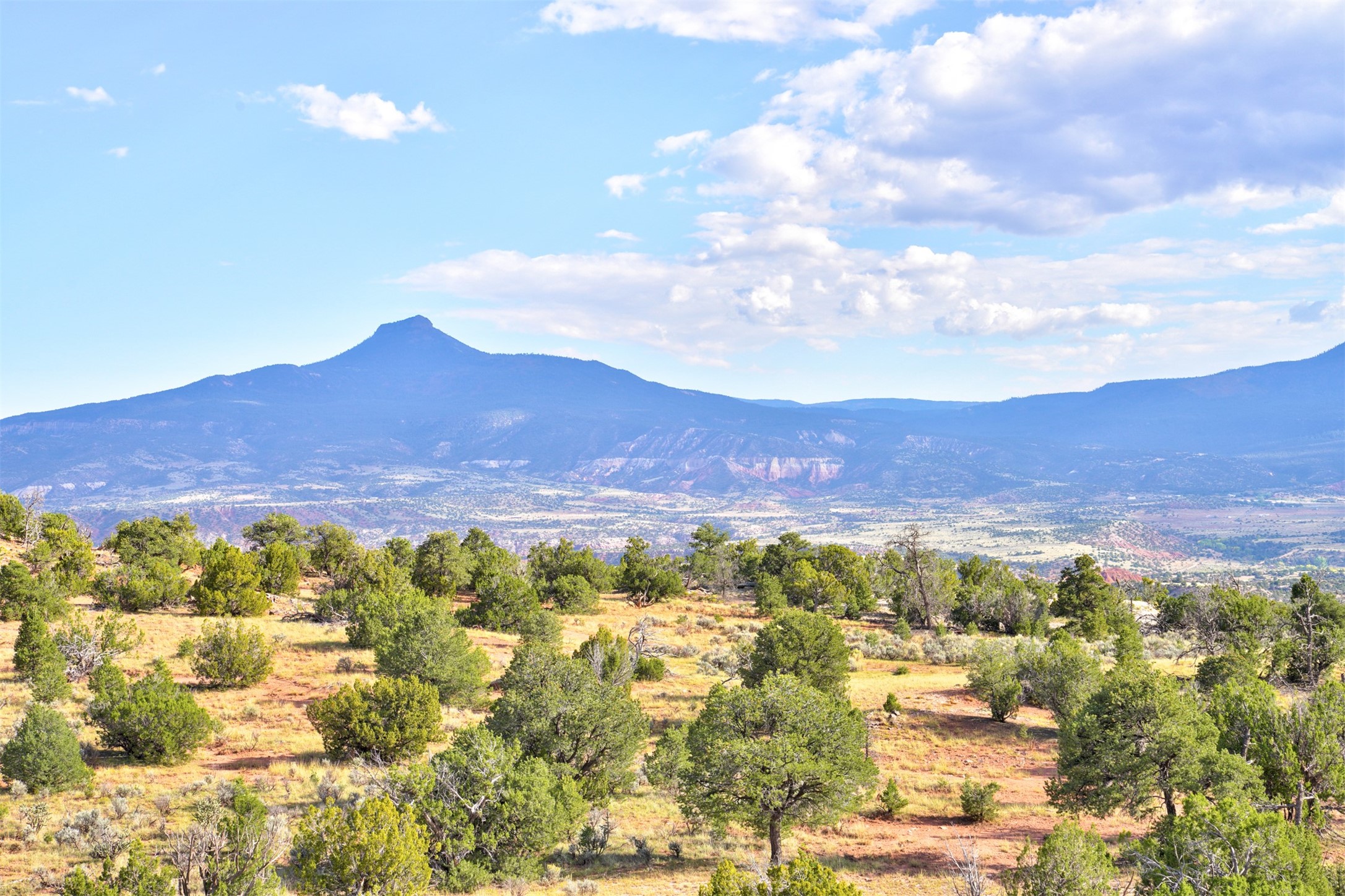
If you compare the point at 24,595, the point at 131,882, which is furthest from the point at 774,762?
the point at 24,595

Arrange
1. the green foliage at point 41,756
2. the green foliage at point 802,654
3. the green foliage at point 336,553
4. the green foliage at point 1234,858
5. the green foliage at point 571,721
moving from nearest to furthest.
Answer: the green foliage at point 1234,858 < the green foliage at point 41,756 < the green foliage at point 571,721 < the green foliage at point 802,654 < the green foliage at point 336,553

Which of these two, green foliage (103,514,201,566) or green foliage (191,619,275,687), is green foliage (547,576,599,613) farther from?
green foliage (103,514,201,566)

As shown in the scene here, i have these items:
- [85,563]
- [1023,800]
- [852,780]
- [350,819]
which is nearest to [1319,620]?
[1023,800]

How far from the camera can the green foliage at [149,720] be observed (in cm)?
2367

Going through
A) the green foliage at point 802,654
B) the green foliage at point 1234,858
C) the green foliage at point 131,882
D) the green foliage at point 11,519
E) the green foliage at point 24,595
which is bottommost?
the green foliage at point 802,654

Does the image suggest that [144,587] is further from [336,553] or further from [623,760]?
[623,760]

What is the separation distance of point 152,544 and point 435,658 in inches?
1652

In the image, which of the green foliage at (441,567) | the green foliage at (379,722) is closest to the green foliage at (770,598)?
the green foliage at (441,567)

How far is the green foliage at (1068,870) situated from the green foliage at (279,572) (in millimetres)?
52605

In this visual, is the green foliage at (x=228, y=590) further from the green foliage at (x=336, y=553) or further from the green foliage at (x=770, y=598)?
the green foliage at (x=770, y=598)

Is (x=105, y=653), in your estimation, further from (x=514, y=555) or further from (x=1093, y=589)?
(x=1093, y=589)

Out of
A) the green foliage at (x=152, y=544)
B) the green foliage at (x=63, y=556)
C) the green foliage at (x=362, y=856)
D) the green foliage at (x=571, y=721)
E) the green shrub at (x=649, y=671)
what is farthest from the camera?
the green foliage at (x=152, y=544)

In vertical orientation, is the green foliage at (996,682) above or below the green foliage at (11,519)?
below

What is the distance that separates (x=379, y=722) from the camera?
24.7 metres
